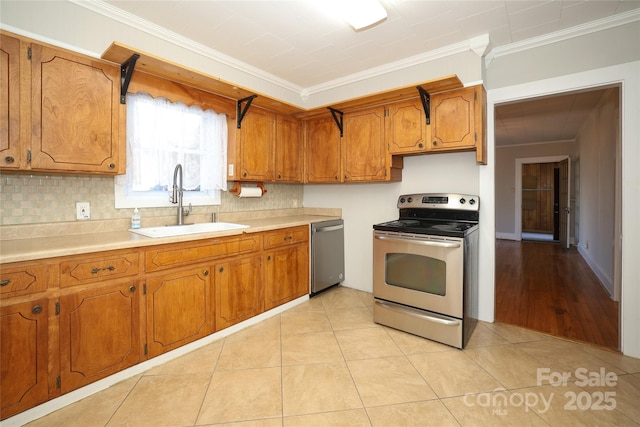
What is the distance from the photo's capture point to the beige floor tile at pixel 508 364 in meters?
1.91

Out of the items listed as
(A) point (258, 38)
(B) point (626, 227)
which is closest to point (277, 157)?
(A) point (258, 38)

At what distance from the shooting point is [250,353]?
2.24m

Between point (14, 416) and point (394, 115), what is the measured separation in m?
3.41

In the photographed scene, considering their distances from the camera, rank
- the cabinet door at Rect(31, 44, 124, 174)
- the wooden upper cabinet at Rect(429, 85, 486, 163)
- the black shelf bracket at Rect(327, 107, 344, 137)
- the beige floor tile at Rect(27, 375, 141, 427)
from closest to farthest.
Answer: the beige floor tile at Rect(27, 375, 141, 427), the cabinet door at Rect(31, 44, 124, 174), the wooden upper cabinet at Rect(429, 85, 486, 163), the black shelf bracket at Rect(327, 107, 344, 137)

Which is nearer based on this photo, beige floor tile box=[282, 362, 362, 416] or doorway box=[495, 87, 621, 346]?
beige floor tile box=[282, 362, 362, 416]

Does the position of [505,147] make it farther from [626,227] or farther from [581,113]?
[626,227]

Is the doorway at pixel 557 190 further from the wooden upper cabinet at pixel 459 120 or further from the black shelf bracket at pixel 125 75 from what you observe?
the black shelf bracket at pixel 125 75

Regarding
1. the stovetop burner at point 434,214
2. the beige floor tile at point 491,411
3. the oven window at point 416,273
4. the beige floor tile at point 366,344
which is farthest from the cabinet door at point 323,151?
the beige floor tile at point 491,411

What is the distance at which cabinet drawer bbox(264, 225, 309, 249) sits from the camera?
9.23 feet

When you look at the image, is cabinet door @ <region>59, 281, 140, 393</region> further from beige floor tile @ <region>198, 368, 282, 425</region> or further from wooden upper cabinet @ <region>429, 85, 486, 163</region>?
wooden upper cabinet @ <region>429, 85, 486, 163</region>

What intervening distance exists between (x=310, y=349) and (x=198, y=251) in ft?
3.83

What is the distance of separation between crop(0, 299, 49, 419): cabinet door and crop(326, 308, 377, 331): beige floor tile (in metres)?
1.98

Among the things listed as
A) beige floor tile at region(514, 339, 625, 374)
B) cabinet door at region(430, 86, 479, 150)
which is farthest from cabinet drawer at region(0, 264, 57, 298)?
beige floor tile at region(514, 339, 625, 374)

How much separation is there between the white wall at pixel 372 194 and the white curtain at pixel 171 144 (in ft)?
4.89
